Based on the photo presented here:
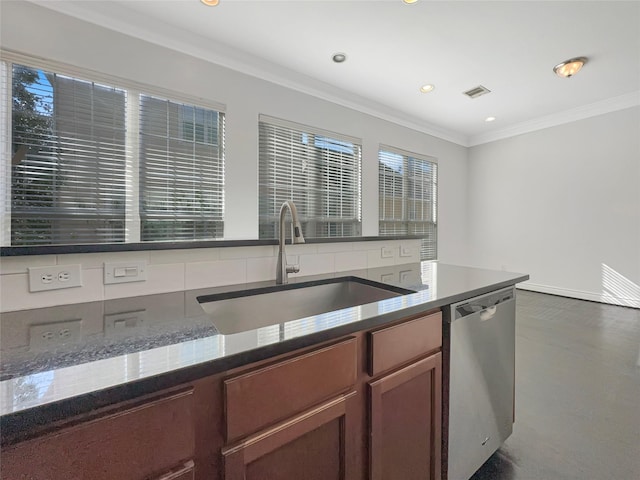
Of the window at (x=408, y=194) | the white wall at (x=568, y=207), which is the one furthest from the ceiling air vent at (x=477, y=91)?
the white wall at (x=568, y=207)

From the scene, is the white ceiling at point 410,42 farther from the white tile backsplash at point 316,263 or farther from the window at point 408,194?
the white tile backsplash at point 316,263

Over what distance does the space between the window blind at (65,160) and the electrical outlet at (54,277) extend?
1.79 meters

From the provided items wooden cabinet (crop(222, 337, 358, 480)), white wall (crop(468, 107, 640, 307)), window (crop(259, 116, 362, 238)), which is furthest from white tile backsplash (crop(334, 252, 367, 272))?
white wall (crop(468, 107, 640, 307))

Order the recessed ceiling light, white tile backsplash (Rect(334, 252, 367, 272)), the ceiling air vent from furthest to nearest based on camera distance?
the ceiling air vent → the recessed ceiling light → white tile backsplash (Rect(334, 252, 367, 272))

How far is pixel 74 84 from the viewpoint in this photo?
230cm

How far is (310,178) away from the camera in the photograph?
3.73 m

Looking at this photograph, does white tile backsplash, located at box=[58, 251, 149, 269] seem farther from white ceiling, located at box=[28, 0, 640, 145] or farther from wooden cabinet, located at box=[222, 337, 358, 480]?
white ceiling, located at box=[28, 0, 640, 145]

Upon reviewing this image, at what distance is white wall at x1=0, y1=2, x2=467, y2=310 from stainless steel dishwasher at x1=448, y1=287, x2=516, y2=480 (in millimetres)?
1353

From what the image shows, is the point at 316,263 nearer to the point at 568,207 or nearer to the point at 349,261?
the point at 349,261

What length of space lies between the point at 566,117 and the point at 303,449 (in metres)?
5.79

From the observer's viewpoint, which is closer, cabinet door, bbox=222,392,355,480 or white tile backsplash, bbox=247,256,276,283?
cabinet door, bbox=222,392,355,480

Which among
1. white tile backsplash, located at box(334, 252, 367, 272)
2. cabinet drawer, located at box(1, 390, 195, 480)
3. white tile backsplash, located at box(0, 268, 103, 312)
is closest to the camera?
cabinet drawer, located at box(1, 390, 195, 480)

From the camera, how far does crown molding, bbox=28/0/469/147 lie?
7.50 ft

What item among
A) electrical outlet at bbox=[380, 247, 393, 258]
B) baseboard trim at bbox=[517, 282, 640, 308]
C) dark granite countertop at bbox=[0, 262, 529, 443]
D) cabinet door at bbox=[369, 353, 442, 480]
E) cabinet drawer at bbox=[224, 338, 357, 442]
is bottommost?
baseboard trim at bbox=[517, 282, 640, 308]
